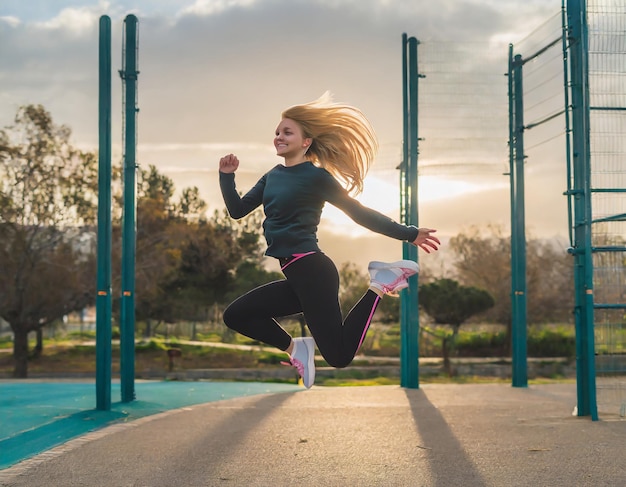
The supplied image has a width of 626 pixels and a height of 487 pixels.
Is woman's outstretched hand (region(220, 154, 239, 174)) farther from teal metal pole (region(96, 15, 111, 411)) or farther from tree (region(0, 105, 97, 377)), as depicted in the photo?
tree (region(0, 105, 97, 377))

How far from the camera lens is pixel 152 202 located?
2578 centimetres

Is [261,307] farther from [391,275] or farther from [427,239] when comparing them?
[427,239]

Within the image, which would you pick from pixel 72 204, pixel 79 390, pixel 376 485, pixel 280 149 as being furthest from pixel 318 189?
pixel 72 204

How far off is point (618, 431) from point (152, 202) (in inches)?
752

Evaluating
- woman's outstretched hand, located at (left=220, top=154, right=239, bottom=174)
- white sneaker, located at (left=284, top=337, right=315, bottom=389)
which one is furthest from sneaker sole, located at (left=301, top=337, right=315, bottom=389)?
woman's outstretched hand, located at (left=220, top=154, right=239, bottom=174)

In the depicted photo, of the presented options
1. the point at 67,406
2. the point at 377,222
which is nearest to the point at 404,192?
the point at 67,406

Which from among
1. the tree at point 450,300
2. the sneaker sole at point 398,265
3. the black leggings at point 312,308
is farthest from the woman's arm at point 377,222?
the tree at point 450,300

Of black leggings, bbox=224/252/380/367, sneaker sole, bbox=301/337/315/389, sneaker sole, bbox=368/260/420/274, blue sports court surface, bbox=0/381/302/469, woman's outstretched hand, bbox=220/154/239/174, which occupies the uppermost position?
woman's outstretched hand, bbox=220/154/239/174

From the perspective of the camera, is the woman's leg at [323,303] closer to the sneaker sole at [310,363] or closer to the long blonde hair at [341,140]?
the sneaker sole at [310,363]

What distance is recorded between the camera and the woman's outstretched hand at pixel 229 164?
3969 millimetres

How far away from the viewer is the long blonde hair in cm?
386

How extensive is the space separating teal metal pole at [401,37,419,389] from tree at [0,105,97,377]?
479 inches

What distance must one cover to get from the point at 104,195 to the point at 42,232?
1437 centimetres

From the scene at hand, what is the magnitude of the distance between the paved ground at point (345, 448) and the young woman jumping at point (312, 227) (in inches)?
97.5
